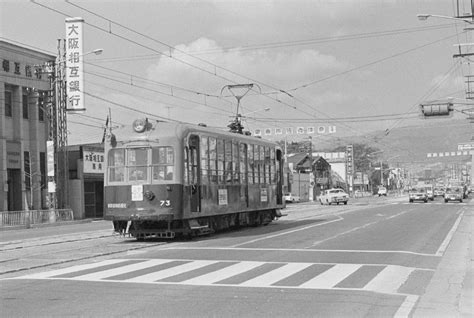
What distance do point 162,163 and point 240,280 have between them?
828cm

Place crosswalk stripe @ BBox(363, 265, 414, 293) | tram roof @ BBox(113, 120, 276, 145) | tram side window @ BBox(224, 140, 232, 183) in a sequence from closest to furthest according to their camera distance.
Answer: crosswalk stripe @ BBox(363, 265, 414, 293), tram roof @ BBox(113, 120, 276, 145), tram side window @ BBox(224, 140, 232, 183)

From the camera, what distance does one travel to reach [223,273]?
12.0m

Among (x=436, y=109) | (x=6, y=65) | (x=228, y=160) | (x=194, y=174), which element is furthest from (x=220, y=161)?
(x=6, y=65)

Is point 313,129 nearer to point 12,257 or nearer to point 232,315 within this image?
point 12,257

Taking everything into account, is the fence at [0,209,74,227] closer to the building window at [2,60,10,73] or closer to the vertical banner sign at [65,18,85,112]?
the vertical banner sign at [65,18,85,112]

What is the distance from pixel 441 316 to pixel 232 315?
269 cm

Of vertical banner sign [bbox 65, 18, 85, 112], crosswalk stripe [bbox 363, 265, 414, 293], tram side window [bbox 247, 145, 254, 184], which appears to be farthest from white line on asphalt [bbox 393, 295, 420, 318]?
vertical banner sign [bbox 65, 18, 85, 112]

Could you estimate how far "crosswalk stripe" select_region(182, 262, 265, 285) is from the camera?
11031mm

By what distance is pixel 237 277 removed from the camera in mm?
11531

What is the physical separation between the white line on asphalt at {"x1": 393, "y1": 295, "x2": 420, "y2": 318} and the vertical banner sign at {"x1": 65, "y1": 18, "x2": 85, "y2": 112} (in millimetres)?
32389

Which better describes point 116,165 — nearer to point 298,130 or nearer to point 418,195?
point 298,130

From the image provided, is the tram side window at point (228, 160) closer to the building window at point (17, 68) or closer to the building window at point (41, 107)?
the building window at point (17, 68)

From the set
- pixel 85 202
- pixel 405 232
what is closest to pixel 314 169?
pixel 85 202

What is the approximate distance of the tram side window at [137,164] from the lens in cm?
1909
